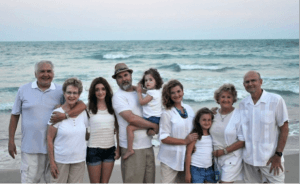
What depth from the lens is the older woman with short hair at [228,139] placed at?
365cm

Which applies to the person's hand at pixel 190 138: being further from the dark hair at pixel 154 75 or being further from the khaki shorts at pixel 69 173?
the khaki shorts at pixel 69 173

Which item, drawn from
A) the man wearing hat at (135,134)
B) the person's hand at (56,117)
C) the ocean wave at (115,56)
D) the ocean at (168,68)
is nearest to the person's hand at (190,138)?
the man wearing hat at (135,134)

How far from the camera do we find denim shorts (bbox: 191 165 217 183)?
12.1ft

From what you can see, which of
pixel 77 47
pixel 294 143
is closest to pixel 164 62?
pixel 77 47

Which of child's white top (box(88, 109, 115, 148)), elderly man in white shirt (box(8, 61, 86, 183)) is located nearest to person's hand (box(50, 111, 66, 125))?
elderly man in white shirt (box(8, 61, 86, 183))

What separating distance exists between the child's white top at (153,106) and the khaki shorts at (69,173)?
42.4 inches

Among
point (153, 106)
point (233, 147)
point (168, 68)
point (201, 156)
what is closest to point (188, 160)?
point (201, 156)

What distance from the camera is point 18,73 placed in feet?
57.9

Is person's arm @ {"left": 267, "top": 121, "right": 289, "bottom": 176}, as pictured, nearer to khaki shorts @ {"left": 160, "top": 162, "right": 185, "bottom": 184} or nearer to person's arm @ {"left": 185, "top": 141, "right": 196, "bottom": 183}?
person's arm @ {"left": 185, "top": 141, "right": 196, "bottom": 183}

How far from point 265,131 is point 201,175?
994 mm

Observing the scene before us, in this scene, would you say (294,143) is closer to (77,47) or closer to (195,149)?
(195,149)

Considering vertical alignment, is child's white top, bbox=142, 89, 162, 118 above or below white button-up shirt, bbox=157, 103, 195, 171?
above

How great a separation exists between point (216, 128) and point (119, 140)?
4.37 ft

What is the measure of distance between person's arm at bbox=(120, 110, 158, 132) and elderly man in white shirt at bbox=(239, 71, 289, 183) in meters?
1.25
